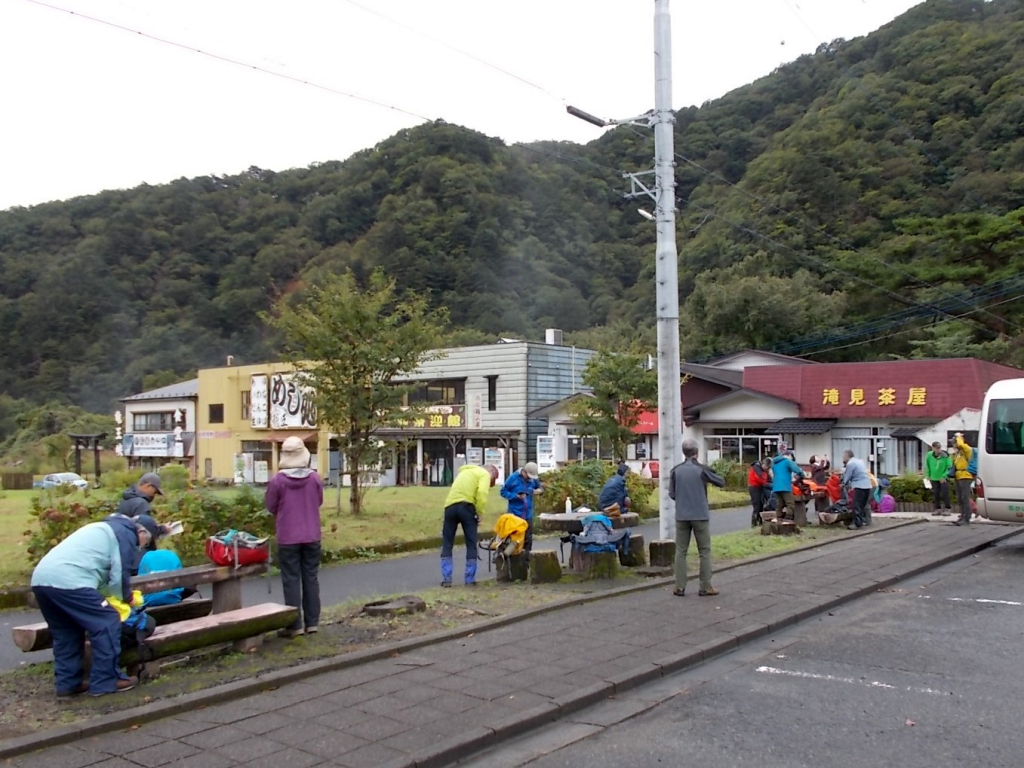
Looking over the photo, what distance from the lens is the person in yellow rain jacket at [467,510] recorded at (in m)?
10.2

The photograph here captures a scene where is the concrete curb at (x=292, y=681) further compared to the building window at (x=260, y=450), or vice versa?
the building window at (x=260, y=450)

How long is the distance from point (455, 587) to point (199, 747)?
529 centimetres

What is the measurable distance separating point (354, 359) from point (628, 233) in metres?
41.7

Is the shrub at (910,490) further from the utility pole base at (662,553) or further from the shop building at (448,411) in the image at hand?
the shop building at (448,411)

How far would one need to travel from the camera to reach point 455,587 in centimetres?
1012

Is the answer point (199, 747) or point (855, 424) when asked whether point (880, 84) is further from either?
point (199, 747)

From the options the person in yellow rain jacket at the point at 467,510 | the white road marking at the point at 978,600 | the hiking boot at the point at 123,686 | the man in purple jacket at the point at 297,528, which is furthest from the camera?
the person in yellow rain jacket at the point at 467,510

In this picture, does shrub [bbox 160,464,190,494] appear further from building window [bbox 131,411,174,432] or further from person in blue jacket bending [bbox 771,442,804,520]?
building window [bbox 131,411,174,432]

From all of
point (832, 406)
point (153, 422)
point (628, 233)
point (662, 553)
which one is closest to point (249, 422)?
point (153, 422)

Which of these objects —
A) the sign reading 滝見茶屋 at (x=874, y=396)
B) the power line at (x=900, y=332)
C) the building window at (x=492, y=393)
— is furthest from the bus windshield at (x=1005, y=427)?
the power line at (x=900, y=332)

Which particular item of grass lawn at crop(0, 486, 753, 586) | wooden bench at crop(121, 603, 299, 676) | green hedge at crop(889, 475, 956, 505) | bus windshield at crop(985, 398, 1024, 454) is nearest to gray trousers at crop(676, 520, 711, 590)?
wooden bench at crop(121, 603, 299, 676)

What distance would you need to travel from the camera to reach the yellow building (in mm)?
45312

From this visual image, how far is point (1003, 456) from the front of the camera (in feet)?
46.3

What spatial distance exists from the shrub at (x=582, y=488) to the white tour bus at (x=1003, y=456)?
7.32 metres
